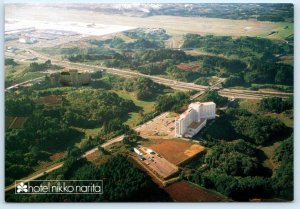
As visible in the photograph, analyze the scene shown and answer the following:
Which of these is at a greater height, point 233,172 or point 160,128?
point 160,128

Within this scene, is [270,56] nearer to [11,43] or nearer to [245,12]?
[245,12]

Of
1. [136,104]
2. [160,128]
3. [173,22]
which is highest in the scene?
[173,22]

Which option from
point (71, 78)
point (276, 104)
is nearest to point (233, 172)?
point (276, 104)

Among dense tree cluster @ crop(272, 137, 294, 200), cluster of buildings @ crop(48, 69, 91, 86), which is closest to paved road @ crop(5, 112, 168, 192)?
cluster of buildings @ crop(48, 69, 91, 86)

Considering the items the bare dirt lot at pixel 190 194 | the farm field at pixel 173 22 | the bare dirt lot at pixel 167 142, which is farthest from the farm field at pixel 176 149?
the farm field at pixel 173 22

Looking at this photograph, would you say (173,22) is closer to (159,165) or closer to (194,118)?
(194,118)

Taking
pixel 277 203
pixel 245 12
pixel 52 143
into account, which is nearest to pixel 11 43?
pixel 52 143

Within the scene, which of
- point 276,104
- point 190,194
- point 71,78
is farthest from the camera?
point 71,78

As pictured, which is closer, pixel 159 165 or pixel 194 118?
pixel 159 165
